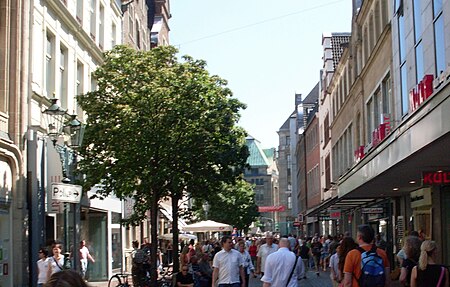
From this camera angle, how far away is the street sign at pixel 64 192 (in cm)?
1480

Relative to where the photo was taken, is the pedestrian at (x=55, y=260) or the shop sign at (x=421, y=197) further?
the shop sign at (x=421, y=197)

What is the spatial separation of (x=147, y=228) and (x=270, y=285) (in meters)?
32.8

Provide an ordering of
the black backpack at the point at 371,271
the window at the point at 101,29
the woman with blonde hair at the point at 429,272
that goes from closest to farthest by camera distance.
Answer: the woman with blonde hair at the point at 429,272 → the black backpack at the point at 371,271 → the window at the point at 101,29

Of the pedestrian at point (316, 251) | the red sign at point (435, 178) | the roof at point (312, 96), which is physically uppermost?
the roof at point (312, 96)

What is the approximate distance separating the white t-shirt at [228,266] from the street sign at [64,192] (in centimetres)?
310

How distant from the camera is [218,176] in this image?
23.8 m

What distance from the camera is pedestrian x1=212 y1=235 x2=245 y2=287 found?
13.8m

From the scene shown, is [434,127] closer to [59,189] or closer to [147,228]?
[59,189]

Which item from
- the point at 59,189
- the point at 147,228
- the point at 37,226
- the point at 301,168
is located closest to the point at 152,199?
the point at 37,226

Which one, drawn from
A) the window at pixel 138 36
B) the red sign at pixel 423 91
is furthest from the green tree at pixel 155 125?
the window at pixel 138 36

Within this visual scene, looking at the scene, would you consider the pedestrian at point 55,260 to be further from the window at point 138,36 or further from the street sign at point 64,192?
the window at point 138,36

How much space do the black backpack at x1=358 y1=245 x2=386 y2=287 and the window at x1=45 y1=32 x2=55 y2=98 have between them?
50.0ft

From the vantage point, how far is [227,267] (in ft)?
45.2

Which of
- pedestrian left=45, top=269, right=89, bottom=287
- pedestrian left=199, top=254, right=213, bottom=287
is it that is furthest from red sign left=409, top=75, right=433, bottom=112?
pedestrian left=45, top=269, right=89, bottom=287
